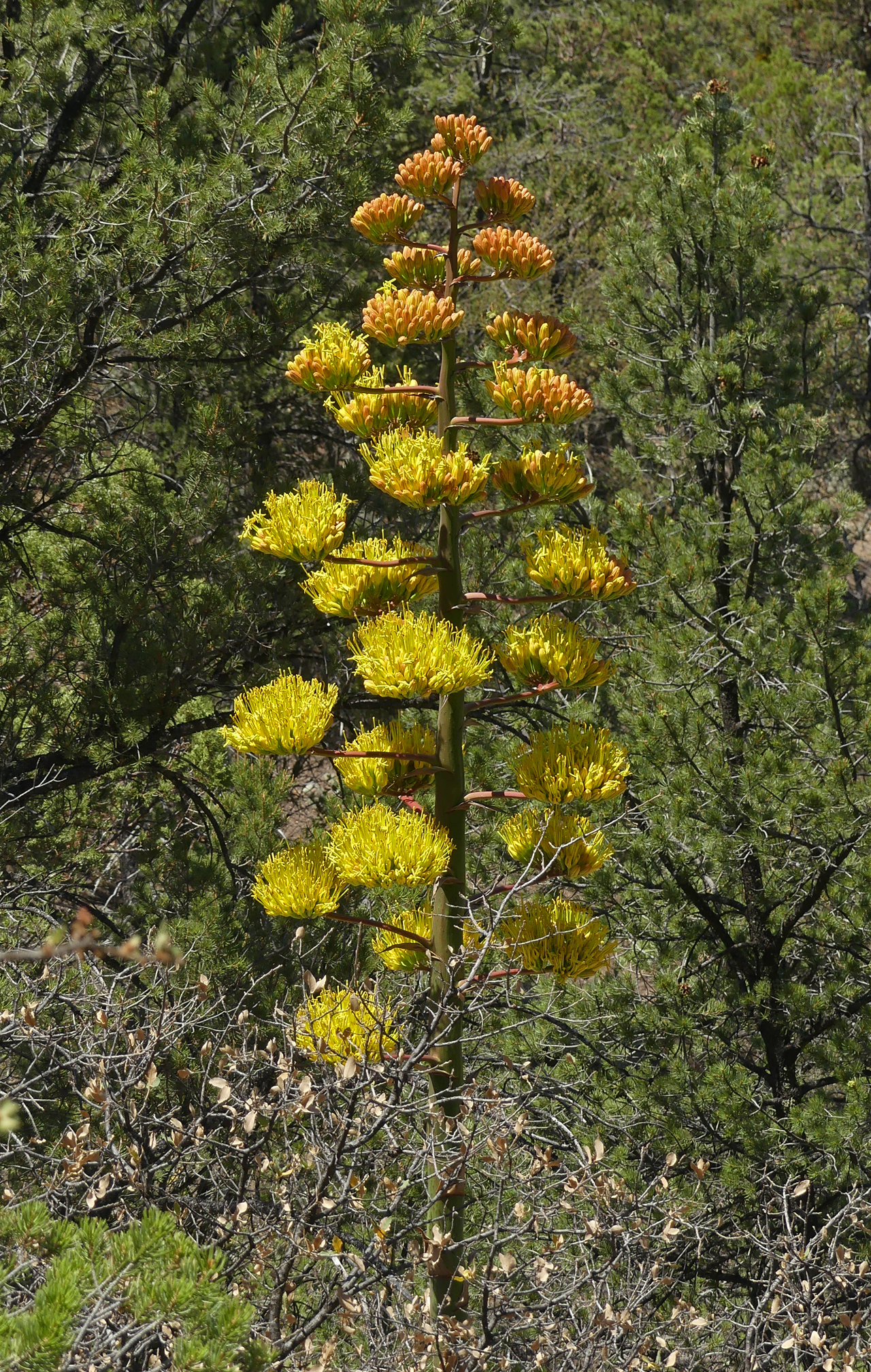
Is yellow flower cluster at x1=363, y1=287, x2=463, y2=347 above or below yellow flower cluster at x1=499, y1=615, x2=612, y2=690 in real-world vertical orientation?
above

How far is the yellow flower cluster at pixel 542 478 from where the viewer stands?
2.79 m

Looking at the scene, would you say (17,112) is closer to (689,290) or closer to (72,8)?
(72,8)

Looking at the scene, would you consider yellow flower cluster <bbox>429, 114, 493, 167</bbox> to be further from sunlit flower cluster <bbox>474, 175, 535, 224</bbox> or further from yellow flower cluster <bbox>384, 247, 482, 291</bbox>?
yellow flower cluster <bbox>384, 247, 482, 291</bbox>

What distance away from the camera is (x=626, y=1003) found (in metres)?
4.37

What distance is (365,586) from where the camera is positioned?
2.79 meters

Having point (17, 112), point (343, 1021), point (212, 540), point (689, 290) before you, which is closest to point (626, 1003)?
point (343, 1021)

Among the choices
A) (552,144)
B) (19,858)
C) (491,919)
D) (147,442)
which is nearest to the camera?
(491,919)

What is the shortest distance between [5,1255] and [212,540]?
3.01m

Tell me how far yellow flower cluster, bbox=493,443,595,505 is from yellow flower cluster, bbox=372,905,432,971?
1037 millimetres

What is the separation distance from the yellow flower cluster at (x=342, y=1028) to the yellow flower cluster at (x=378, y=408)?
1.31 metres

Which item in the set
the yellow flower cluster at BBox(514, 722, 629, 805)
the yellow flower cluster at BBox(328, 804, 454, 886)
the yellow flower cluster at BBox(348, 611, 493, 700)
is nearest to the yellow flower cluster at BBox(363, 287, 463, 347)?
the yellow flower cluster at BBox(348, 611, 493, 700)

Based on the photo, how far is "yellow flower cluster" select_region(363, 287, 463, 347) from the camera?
2.73 metres

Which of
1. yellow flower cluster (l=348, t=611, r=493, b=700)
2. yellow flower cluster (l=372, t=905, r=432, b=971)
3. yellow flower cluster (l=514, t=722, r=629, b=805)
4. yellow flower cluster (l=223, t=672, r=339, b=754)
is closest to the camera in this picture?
yellow flower cluster (l=348, t=611, r=493, b=700)

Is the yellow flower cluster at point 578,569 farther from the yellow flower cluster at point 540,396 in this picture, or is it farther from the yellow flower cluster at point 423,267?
the yellow flower cluster at point 423,267
